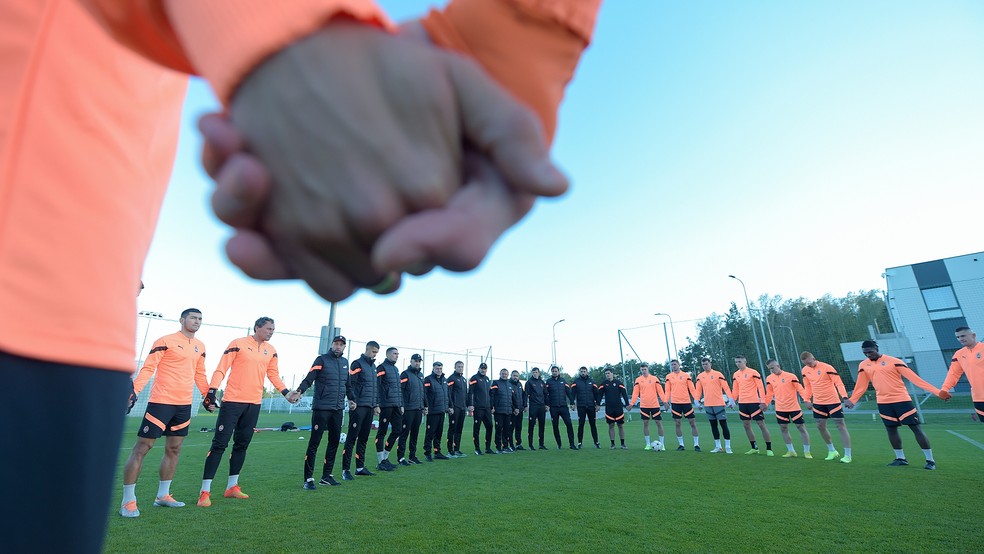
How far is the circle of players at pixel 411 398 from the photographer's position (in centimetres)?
602

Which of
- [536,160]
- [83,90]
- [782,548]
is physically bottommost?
[782,548]

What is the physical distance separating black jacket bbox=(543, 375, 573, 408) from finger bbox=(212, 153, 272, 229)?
1392 cm

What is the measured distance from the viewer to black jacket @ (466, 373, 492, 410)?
1290cm

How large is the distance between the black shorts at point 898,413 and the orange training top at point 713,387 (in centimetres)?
351

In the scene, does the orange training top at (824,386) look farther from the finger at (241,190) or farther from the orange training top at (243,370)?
the finger at (241,190)

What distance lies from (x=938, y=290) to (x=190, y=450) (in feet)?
126

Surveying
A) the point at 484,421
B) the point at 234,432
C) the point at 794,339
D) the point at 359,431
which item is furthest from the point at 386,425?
the point at 794,339

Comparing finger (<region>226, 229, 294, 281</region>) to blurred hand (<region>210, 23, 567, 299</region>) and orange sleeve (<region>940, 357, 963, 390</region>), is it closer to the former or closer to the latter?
blurred hand (<region>210, 23, 567, 299</region>)

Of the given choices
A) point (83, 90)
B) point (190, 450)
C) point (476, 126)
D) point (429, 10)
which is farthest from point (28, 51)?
point (190, 450)

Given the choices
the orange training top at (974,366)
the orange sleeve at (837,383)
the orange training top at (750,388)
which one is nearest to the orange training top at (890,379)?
the orange training top at (974,366)

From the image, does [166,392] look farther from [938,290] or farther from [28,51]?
[938,290]

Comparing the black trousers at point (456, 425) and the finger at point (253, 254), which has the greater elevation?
the finger at point (253, 254)

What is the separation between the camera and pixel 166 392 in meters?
5.85

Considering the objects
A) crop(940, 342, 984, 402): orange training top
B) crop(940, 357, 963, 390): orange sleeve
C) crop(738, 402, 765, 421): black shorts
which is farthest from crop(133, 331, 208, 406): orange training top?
crop(940, 357, 963, 390): orange sleeve
